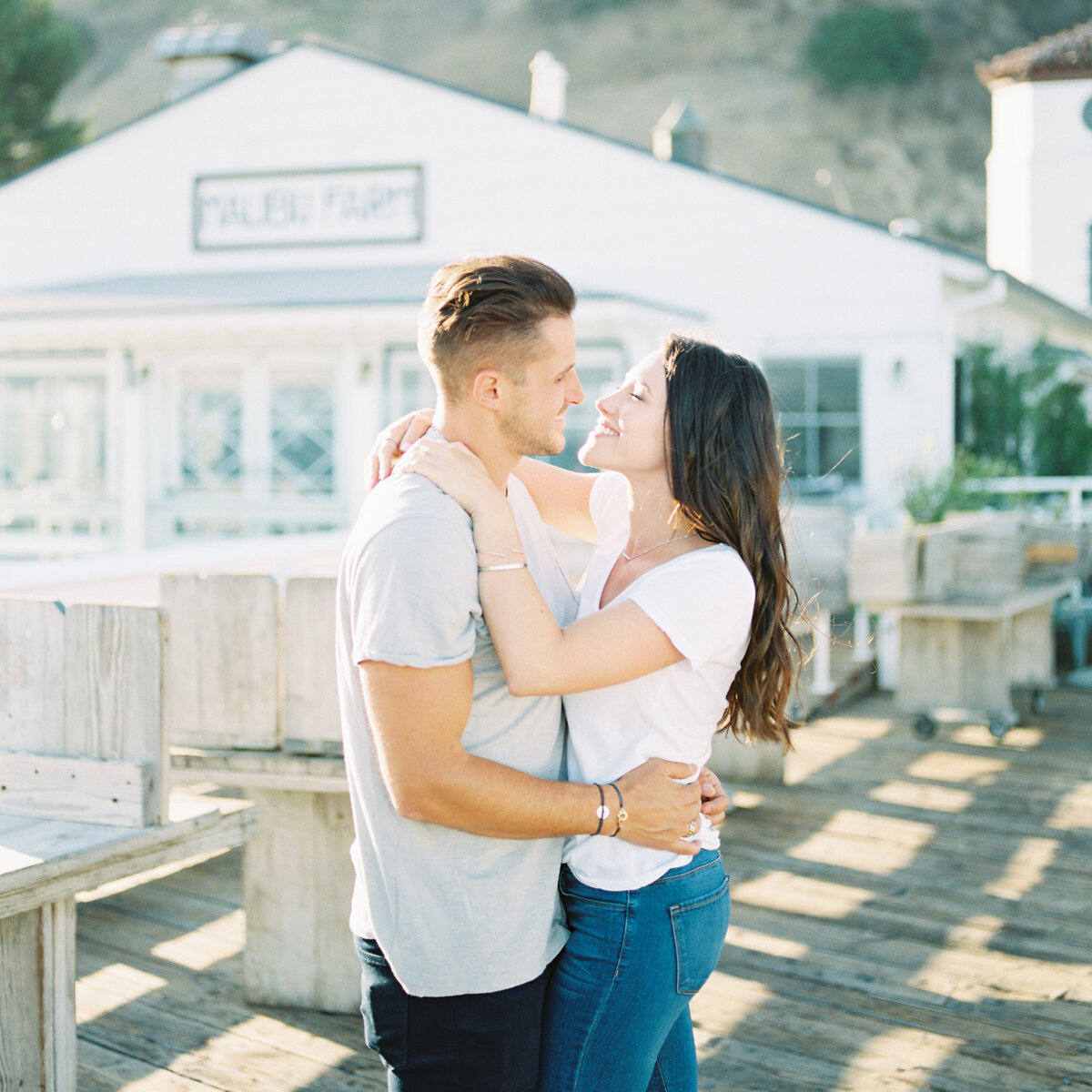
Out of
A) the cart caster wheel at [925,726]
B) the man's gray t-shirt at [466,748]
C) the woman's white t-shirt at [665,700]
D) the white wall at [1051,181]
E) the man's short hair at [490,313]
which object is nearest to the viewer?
the man's gray t-shirt at [466,748]

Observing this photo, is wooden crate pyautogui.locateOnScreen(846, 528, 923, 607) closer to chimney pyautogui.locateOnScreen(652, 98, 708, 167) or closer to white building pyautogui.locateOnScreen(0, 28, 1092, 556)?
white building pyautogui.locateOnScreen(0, 28, 1092, 556)

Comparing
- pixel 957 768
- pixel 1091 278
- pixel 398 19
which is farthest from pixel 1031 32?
pixel 957 768

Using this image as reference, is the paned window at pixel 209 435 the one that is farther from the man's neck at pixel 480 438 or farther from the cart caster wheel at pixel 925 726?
the man's neck at pixel 480 438

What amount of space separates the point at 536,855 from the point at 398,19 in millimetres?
80722

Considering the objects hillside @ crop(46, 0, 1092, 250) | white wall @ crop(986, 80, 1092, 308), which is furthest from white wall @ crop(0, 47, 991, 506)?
hillside @ crop(46, 0, 1092, 250)

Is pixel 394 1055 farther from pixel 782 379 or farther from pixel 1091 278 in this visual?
pixel 1091 278

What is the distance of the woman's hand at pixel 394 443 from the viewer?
83.5 inches

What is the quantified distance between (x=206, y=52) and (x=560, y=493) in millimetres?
15295

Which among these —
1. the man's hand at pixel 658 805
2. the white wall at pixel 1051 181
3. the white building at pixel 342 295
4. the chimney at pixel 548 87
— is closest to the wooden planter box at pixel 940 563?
the white building at pixel 342 295

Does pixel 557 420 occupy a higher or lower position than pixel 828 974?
higher

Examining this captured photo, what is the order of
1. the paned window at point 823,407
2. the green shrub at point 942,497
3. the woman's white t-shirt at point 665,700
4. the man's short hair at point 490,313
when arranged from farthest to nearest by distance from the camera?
the paned window at point 823,407 < the green shrub at point 942,497 < the woman's white t-shirt at point 665,700 < the man's short hair at point 490,313

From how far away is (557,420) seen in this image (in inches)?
73.1

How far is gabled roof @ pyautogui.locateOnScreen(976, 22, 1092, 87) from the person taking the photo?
24172mm

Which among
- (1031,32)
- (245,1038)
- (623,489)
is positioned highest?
(1031,32)
